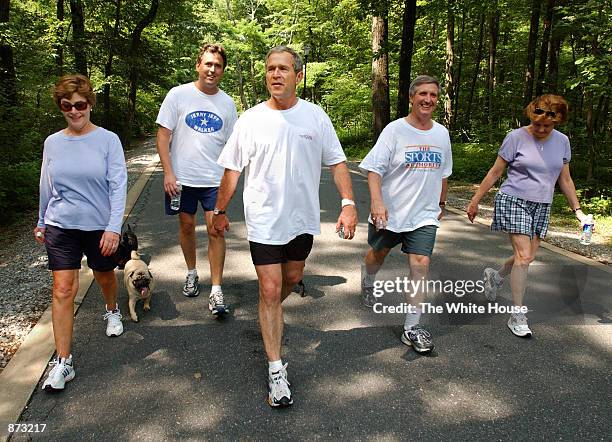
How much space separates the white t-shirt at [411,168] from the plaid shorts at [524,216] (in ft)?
2.22

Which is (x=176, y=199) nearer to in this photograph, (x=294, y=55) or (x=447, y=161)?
(x=294, y=55)

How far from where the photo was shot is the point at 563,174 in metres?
3.93

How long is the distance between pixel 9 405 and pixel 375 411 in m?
2.18

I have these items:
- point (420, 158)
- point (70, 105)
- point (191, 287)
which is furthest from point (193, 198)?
point (420, 158)

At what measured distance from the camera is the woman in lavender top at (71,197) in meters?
3.07

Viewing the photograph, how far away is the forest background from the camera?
8.78 meters

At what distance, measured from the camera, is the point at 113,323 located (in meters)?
3.74

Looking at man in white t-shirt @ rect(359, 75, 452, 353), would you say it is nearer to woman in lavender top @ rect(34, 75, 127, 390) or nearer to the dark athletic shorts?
the dark athletic shorts

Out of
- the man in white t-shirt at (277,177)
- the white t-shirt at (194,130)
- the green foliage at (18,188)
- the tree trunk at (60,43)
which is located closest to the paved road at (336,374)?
the man in white t-shirt at (277,177)

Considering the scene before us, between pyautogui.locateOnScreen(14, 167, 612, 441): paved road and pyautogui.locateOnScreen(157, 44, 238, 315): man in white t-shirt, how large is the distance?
624 millimetres

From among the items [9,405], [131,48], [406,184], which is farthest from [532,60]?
[131,48]

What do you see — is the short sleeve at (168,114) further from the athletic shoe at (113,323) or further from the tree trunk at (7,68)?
the tree trunk at (7,68)

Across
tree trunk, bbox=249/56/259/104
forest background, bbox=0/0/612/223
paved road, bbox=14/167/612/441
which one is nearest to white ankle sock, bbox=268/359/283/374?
paved road, bbox=14/167/612/441

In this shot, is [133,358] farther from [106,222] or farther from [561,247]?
[561,247]
